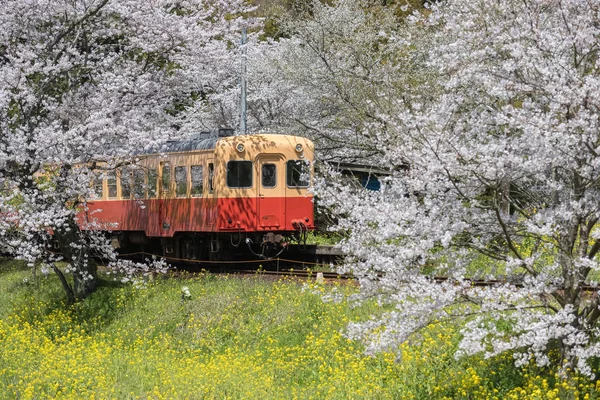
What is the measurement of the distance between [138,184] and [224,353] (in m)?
7.02

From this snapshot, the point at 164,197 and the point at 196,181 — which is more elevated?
the point at 196,181

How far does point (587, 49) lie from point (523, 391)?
308 centimetres

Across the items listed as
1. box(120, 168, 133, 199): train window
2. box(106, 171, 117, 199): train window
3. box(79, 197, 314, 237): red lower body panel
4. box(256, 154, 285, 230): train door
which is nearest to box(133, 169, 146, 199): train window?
box(120, 168, 133, 199): train window

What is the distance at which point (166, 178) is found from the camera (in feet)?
54.7

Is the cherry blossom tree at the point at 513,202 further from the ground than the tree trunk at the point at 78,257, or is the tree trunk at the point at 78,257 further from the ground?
the cherry blossom tree at the point at 513,202

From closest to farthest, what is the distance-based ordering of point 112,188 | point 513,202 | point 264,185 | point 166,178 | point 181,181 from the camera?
1. point 513,202
2. point 264,185
3. point 181,181
4. point 166,178
5. point 112,188

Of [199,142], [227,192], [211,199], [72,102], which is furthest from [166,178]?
[72,102]

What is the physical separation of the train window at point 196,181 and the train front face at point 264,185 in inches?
24.1

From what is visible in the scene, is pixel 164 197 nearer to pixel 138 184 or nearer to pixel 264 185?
pixel 138 184

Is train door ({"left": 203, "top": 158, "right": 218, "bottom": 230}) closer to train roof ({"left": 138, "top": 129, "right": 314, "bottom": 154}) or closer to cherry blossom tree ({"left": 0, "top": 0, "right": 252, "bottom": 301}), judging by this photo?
train roof ({"left": 138, "top": 129, "right": 314, "bottom": 154})

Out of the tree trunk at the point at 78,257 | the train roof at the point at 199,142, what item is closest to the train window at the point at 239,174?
the train roof at the point at 199,142

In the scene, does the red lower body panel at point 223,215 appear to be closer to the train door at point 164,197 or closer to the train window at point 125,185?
the train door at point 164,197

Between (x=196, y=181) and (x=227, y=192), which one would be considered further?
(x=196, y=181)

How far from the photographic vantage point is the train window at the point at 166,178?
1659cm
